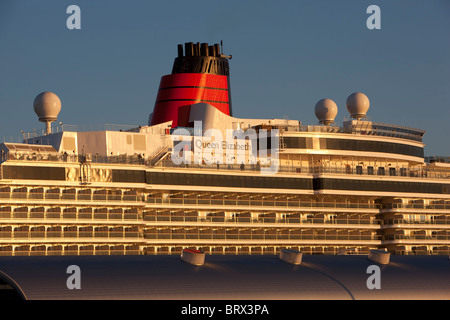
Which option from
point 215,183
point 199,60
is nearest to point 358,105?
point 199,60

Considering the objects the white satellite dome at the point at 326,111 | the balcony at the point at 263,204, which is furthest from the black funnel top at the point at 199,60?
the balcony at the point at 263,204

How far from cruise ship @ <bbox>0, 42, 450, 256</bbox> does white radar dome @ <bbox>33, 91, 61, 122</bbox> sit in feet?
0.30

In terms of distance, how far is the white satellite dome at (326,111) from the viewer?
86.8 metres

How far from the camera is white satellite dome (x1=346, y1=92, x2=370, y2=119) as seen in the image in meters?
88.9

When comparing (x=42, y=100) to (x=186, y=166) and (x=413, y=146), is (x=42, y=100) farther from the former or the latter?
(x=413, y=146)

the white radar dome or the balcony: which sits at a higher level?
the white radar dome

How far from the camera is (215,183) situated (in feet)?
249

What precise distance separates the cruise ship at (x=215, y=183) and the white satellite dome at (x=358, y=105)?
0.10 m

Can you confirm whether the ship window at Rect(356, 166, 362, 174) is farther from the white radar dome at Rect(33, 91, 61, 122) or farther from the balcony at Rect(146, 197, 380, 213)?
the white radar dome at Rect(33, 91, 61, 122)

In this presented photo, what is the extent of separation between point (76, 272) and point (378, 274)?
1973 cm

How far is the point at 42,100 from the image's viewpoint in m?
74.4

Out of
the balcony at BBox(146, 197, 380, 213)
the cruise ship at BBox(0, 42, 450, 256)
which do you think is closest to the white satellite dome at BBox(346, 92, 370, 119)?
the cruise ship at BBox(0, 42, 450, 256)
